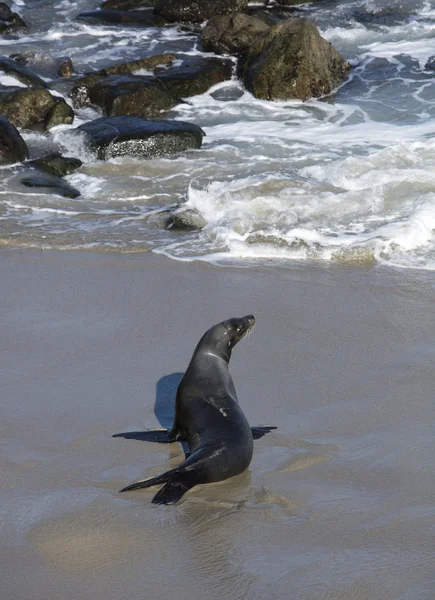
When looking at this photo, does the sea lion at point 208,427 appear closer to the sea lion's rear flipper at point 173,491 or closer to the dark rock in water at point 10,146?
the sea lion's rear flipper at point 173,491

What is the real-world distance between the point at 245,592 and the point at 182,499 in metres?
0.76

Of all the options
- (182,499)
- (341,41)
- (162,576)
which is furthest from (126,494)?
(341,41)

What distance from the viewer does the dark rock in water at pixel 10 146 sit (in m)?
10.3

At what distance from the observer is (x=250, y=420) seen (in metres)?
4.41

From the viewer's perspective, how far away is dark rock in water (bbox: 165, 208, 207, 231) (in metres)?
7.96

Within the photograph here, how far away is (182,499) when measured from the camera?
3.60 meters

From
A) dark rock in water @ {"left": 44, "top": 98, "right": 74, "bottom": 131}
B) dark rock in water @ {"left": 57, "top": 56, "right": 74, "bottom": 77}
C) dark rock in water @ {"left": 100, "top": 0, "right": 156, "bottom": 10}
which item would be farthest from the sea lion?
dark rock in water @ {"left": 100, "top": 0, "right": 156, "bottom": 10}

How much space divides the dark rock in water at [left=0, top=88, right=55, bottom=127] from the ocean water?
1.58 ft

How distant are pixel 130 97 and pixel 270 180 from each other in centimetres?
491

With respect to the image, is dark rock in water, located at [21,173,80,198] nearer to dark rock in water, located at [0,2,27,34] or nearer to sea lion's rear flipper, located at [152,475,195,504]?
sea lion's rear flipper, located at [152,475,195,504]

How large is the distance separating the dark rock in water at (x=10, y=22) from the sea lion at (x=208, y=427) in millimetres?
15639

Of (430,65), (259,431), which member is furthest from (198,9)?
(259,431)

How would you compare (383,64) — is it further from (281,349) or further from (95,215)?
(281,349)

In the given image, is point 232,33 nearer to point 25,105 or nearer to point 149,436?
point 25,105
